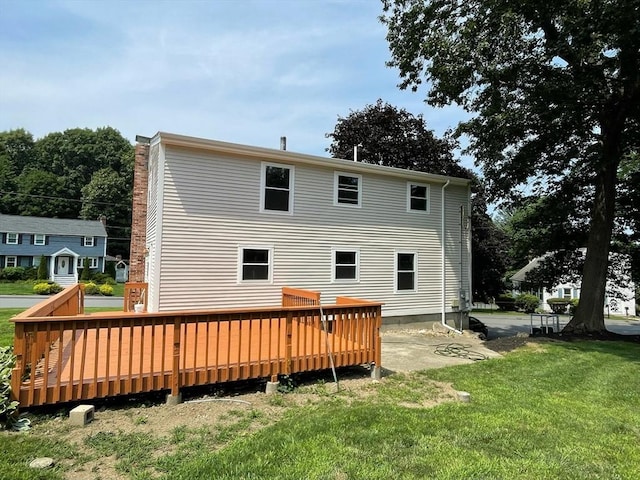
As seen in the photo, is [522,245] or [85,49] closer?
[85,49]

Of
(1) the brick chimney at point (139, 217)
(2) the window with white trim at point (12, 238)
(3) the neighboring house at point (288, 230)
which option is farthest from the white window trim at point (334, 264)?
(2) the window with white trim at point (12, 238)

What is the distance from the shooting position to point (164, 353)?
4.52 m

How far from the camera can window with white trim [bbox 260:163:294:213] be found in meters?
10.1

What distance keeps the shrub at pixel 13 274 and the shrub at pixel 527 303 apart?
43.4 metres

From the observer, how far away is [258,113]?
1677 centimetres

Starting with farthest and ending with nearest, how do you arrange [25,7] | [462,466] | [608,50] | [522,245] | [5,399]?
[522,245]
[608,50]
[25,7]
[5,399]
[462,466]

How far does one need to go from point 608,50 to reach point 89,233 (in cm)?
4021

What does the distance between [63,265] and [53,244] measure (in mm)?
2104

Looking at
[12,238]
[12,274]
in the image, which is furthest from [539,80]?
[12,238]

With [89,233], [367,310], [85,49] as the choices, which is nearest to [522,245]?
[367,310]

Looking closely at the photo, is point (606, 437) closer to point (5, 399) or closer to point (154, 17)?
point (5, 399)

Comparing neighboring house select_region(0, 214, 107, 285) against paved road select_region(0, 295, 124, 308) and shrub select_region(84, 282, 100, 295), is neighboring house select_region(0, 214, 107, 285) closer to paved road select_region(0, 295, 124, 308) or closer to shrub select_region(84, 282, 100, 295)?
shrub select_region(84, 282, 100, 295)

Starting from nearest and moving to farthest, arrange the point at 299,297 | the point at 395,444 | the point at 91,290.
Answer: the point at 395,444 → the point at 299,297 → the point at 91,290

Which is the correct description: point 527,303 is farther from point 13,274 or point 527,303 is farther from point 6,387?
point 13,274
